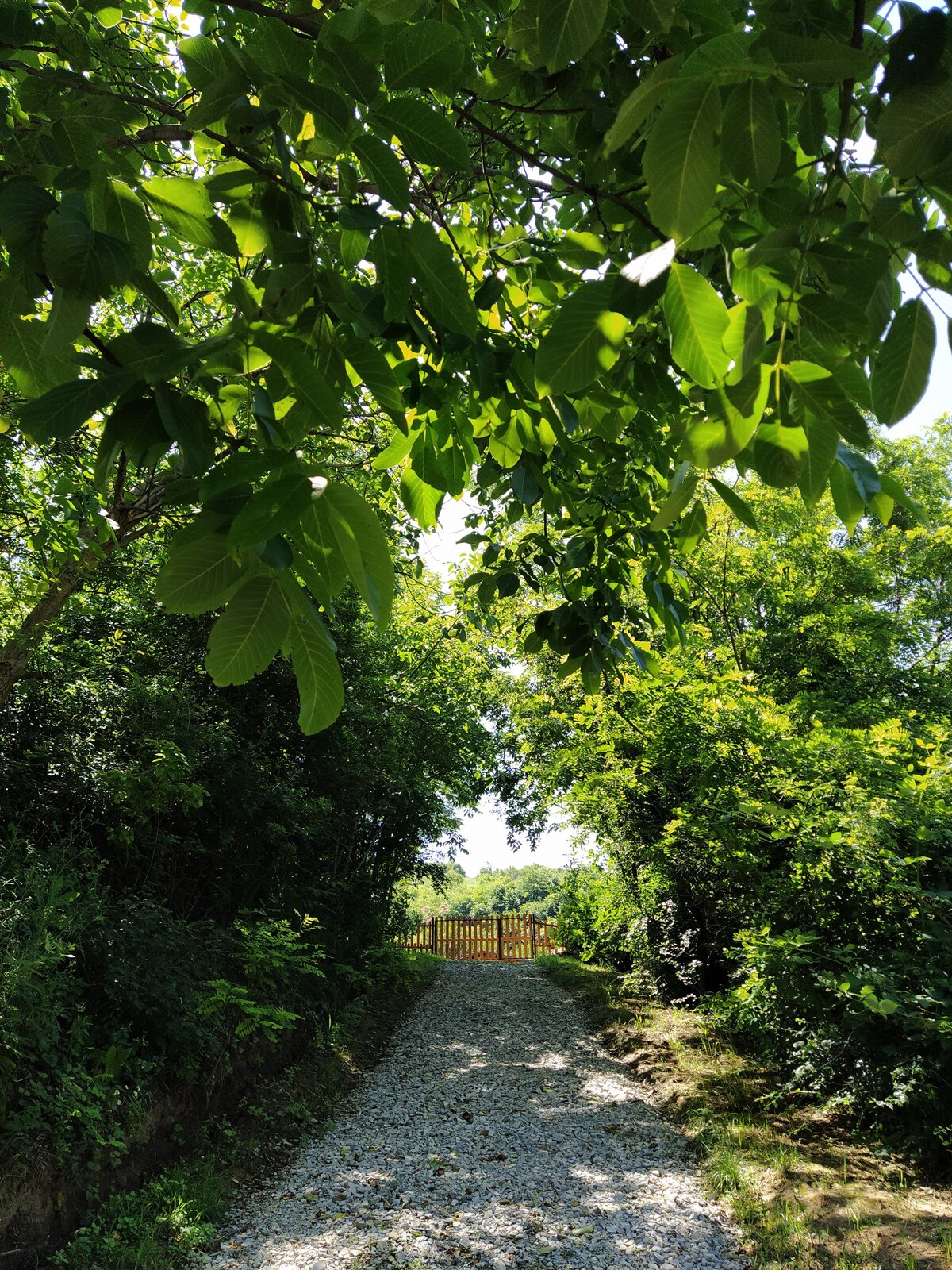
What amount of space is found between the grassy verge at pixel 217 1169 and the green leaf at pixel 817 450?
438cm

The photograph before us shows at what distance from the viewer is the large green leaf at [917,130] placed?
2.45ft

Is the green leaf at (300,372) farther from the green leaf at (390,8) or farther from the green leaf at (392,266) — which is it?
A: the green leaf at (390,8)

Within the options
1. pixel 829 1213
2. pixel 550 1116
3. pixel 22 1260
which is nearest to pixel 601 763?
pixel 550 1116

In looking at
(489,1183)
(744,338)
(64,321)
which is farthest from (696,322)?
(489,1183)

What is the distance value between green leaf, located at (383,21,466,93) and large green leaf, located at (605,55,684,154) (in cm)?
35

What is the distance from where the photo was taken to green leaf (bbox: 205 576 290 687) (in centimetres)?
96

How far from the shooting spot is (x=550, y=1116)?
595 centimetres

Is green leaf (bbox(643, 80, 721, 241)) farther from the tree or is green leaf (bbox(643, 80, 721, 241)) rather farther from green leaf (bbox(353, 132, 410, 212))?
green leaf (bbox(353, 132, 410, 212))

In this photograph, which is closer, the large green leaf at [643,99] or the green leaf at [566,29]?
the large green leaf at [643,99]

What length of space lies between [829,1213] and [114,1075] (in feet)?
12.7

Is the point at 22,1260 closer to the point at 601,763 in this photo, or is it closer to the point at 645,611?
the point at 645,611

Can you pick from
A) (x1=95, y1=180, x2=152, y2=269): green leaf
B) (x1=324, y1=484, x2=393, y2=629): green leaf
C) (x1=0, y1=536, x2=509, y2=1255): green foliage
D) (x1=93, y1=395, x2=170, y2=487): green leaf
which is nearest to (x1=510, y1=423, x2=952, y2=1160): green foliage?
(x1=324, y1=484, x2=393, y2=629): green leaf

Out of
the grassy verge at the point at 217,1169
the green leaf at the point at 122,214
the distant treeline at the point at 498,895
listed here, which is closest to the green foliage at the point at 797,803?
the green leaf at the point at 122,214

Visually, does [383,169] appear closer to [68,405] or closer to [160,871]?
[68,405]
